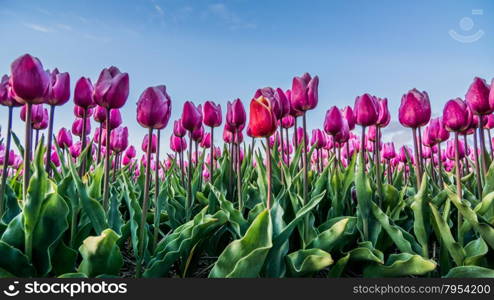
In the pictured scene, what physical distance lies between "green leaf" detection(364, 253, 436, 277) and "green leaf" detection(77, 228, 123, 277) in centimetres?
121

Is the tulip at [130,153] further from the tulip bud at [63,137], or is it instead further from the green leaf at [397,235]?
the green leaf at [397,235]

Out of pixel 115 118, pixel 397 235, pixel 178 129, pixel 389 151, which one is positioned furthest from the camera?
pixel 389 151

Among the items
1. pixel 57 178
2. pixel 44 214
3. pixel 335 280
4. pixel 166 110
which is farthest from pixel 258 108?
pixel 57 178

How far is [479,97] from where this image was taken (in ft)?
7.63

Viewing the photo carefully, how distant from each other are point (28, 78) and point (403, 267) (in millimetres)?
1945

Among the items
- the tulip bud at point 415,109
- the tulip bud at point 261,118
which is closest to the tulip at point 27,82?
the tulip bud at point 261,118

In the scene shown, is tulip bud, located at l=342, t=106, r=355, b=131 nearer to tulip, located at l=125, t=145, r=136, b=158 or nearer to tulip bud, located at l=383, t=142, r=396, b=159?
tulip bud, located at l=383, t=142, r=396, b=159

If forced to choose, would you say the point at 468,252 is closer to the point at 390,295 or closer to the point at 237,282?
the point at 390,295

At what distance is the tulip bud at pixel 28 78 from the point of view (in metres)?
1.77

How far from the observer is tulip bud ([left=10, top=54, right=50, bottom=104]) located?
1.77 m

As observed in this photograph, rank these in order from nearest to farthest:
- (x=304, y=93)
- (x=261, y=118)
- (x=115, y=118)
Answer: (x=261, y=118) < (x=304, y=93) < (x=115, y=118)

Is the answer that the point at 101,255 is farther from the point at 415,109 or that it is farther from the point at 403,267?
the point at 415,109

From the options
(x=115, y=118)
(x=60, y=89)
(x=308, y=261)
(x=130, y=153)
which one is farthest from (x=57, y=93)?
(x=130, y=153)

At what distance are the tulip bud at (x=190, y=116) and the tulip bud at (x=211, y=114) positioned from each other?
0.29 m
